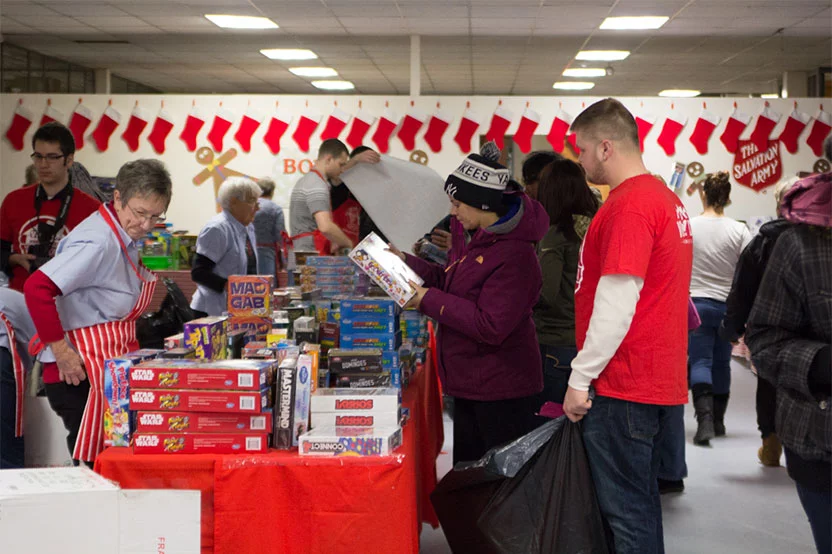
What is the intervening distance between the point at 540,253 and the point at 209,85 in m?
12.3

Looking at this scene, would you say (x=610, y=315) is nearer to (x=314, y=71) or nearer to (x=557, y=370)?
(x=557, y=370)

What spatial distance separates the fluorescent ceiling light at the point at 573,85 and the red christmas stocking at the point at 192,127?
7463mm

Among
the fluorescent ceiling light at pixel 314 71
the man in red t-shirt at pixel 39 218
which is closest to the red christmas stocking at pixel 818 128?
the fluorescent ceiling light at pixel 314 71

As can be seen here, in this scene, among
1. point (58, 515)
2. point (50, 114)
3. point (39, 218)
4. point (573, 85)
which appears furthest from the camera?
point (573, 85)

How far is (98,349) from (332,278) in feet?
3.85

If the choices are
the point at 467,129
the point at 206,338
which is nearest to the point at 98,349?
the point at 206,338

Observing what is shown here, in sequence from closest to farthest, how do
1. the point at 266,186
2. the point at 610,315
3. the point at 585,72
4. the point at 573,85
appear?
the point at 610,315 < the point at 266,186 < the point at 585,72 < the point at 573,85

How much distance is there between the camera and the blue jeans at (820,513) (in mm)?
2217

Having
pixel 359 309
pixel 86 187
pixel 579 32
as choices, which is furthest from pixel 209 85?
pixel 359 309

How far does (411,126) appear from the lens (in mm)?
8820

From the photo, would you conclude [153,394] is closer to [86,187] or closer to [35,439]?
[35,439]

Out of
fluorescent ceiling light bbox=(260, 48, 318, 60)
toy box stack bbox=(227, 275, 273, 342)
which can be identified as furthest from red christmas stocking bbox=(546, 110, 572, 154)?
toy box stack bbox=(227, 275, 273, 342)

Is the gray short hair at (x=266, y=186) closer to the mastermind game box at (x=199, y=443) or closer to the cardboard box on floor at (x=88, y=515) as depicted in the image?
the mastermind game box at (x=199, y=443)

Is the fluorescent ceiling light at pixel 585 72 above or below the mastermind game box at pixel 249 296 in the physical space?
above
